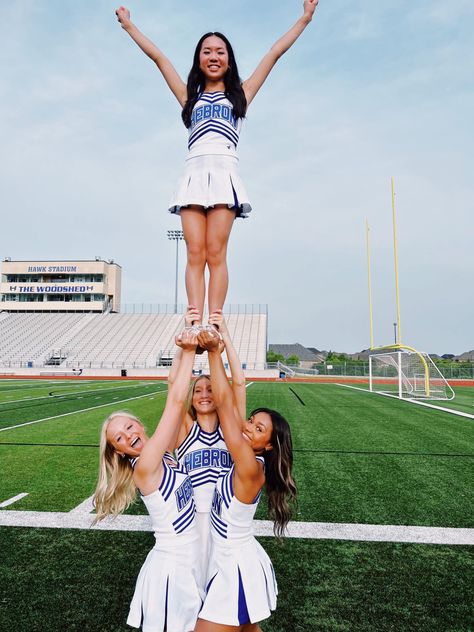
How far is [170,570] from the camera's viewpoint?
1.91m

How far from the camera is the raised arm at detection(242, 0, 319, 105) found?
2.46 m

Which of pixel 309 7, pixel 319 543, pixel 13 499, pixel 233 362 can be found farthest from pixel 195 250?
pixel 13 499

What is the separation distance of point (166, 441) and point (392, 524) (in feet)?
9.69

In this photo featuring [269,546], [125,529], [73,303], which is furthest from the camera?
[73,303]

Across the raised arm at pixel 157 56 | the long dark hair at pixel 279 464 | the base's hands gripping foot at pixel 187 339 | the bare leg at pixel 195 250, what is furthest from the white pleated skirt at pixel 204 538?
the raised arm at pixel 157 56

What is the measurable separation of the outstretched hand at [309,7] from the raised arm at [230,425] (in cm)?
184

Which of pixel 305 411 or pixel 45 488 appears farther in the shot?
pixel 305 411

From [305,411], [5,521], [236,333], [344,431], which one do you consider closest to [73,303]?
[236,333]

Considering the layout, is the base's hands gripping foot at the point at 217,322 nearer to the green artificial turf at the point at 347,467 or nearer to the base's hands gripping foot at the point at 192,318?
the base's hands gripping foot at the point at 192,318

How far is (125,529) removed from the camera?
394cm

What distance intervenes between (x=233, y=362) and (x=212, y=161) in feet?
3.11

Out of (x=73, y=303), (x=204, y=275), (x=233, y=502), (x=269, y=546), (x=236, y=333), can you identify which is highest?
(x=73, y=303)

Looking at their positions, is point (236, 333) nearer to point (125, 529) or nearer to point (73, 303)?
point (73, 303)

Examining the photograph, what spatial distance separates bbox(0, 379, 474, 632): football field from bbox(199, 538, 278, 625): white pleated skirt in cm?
68
